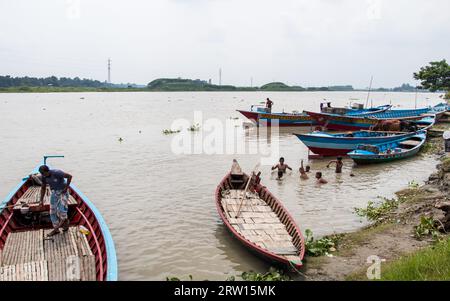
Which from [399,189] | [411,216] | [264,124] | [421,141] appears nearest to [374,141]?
[421,141]

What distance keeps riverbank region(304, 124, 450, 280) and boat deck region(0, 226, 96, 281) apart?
4.78 metres

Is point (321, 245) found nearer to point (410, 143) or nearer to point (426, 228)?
point (426, 228)

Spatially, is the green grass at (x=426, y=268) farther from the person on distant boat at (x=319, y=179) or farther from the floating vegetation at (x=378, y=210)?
the person on distant boat at (x=319, y=179)

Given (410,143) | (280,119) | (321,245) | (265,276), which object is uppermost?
(280,119)

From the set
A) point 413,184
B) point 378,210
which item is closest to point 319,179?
point 413,184

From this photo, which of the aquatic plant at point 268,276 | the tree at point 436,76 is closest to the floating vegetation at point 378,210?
the aquatic plant at point 268,276

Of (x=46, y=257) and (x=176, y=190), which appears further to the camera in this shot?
(x=176, y=190)

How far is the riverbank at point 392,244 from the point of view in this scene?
6.60 meters

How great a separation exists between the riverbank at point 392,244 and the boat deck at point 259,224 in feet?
2.27

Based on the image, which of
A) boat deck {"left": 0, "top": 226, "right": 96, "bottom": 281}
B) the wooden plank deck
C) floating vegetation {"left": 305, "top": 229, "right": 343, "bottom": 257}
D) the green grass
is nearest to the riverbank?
the green grass

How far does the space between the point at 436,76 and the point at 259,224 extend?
138 ft

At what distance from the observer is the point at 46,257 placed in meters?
7.85

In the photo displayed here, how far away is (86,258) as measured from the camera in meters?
7.75
